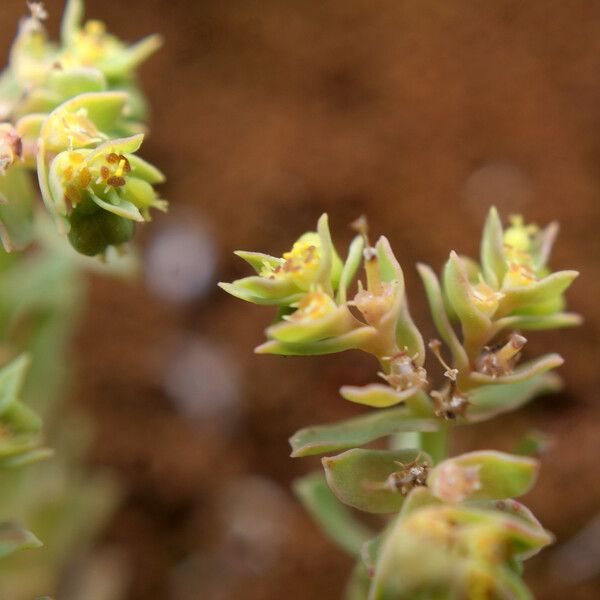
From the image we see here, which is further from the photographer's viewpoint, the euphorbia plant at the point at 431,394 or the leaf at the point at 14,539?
the leaf at the point at 14,539

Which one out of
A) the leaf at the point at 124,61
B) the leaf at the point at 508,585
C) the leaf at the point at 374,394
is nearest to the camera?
the leaf at the point at 508,585

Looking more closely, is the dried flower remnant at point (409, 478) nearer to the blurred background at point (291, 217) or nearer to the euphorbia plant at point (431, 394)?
the euphorbia plant at point (431, 394)

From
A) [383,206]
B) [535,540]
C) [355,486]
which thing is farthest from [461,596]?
[383,206]

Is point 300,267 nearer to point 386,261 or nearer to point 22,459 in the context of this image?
point 386,261

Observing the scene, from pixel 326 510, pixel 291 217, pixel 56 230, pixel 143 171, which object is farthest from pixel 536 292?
pixel 291 217

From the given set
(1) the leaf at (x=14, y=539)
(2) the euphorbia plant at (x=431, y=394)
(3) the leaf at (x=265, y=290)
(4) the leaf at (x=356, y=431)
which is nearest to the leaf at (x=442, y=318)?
(2) the euphorbia plant at (x=431, y=394)

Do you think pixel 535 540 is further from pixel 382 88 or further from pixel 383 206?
pixel 382 88
